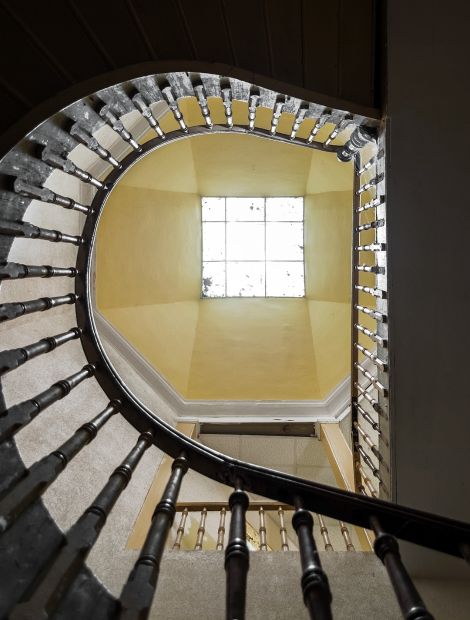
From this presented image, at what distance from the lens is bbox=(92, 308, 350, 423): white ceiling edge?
6082 mm

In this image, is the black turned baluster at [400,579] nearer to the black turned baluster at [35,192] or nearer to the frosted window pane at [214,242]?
the black turned baluster at [35,192]

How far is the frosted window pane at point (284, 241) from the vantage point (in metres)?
7.01

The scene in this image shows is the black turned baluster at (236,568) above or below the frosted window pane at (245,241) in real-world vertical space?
below

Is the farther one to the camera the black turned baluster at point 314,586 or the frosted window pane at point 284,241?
the frosted window pane at point 284,241

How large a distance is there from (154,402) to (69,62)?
4.48 m

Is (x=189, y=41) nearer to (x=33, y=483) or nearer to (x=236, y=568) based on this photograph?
(x=33, y=483)

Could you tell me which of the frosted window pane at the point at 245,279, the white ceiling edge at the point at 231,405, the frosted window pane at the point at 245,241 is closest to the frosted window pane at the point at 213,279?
the frosted window pane at the point at 245,279

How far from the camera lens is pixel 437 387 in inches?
103

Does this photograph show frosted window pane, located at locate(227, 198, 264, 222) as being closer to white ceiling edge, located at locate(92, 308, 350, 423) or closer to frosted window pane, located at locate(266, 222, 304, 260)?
frosted window pane, located at locate(266, 222, 304, 260)

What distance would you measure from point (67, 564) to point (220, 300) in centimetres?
574

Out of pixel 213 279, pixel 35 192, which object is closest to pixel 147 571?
pixel 35 192

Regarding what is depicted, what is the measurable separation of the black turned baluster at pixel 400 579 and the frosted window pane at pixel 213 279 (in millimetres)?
5597

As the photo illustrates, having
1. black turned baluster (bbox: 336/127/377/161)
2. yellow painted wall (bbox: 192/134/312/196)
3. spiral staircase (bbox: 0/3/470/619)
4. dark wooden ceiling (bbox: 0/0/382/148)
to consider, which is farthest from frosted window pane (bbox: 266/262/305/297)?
dark wooden ceiling (bbox: 0/0/382/148)

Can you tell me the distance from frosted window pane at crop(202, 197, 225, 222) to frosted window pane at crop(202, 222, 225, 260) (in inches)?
5.3
